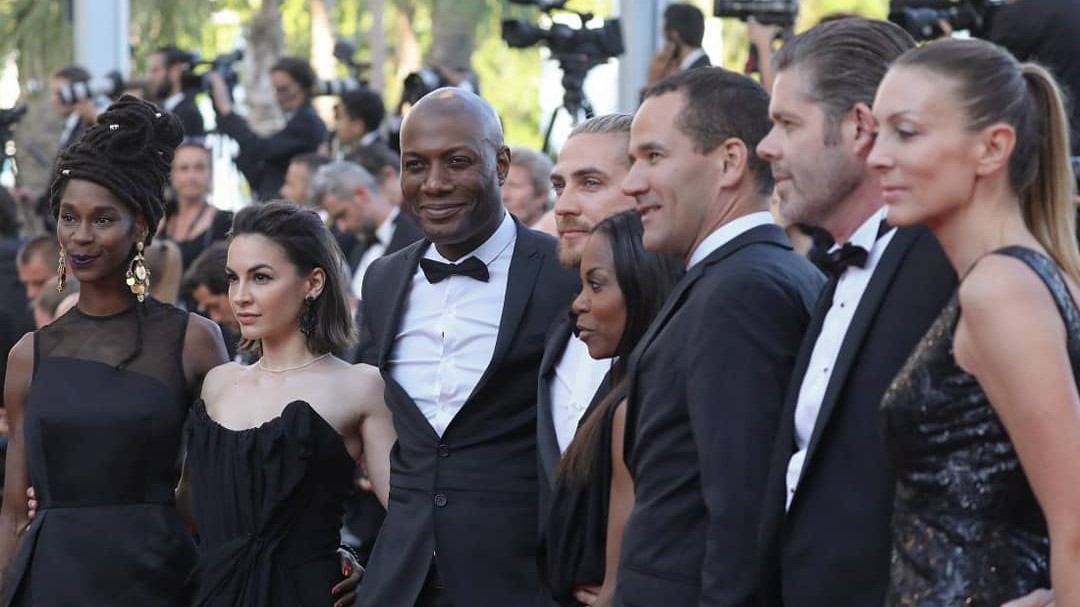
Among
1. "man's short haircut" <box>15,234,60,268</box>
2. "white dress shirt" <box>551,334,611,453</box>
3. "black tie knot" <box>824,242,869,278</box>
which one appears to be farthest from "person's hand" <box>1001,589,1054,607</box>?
"man's short haircut" <box>15,234,60,268</box>

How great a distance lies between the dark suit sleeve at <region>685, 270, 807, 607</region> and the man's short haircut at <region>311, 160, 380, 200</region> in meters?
5.43

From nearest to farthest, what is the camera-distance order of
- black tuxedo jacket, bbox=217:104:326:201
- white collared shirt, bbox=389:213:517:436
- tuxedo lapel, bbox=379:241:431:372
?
white collared shirt, bbox=389:213:517:436 → tuxedo lapel, bbox=379:241:431:372 → black tuxedo jacket, bbox=217:104:326:201

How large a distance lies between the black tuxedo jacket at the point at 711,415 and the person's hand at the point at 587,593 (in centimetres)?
46

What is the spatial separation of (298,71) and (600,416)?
7.20 metres

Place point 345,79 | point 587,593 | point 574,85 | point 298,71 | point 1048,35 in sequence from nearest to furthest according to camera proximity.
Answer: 1. point 587,593
2. point 1048,35
3. point 574,85
4. point 298,71
5. point 345,79

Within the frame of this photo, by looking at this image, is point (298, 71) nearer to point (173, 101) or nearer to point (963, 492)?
point (173, 101)

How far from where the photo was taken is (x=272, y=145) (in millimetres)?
10383

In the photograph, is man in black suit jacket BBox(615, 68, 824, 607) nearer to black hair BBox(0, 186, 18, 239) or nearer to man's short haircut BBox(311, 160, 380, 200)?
man's short haircut BBox(311, 160, 380, 200)

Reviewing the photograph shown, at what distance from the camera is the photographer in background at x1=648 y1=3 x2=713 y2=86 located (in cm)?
798

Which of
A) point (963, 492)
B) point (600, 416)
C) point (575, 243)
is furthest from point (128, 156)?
point (963, 492)

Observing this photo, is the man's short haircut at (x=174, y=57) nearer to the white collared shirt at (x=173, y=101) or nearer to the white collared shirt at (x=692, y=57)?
the white collared shirt at (x=173, y=101)

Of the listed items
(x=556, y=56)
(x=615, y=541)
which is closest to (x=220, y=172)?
(x=556, y=56)

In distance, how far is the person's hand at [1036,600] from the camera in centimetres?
259

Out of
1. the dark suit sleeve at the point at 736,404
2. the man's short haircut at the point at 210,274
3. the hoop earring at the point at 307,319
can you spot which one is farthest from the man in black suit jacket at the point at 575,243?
the man's short haircut at the point at 210,274
